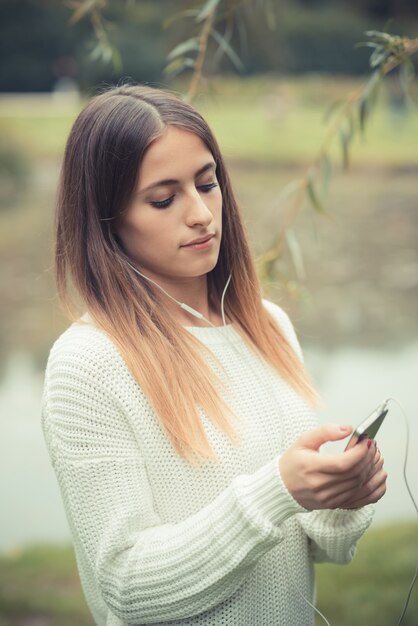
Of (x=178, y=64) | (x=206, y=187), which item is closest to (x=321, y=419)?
(x=178, y=64)

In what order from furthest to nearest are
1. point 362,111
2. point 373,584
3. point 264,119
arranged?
point 264,119
point 373,584
point 362,111

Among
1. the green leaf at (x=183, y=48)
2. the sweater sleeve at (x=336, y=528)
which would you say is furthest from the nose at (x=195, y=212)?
the green leaf at (x=183, y=48)

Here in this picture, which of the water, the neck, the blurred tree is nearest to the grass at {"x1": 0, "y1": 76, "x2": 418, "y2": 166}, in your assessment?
the blurred tree

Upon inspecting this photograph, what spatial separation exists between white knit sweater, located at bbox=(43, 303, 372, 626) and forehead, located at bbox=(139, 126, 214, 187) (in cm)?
22

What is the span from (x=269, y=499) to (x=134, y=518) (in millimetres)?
175

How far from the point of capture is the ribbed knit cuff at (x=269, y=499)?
109 cm

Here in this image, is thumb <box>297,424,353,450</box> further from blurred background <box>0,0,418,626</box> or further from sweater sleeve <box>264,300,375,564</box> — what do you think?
blurred background <box>0,0,418,626</box>

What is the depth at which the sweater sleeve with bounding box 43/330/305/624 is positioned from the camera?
111 centimetres

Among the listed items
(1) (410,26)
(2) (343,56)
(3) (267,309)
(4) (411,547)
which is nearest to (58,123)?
(2) (343,56)

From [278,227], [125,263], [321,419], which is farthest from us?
[278,227]

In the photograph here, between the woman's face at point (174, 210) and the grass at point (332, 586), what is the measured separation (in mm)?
1777

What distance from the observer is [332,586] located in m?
2.93

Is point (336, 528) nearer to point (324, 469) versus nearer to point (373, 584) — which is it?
point (324, 469)

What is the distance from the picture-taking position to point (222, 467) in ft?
3.99
